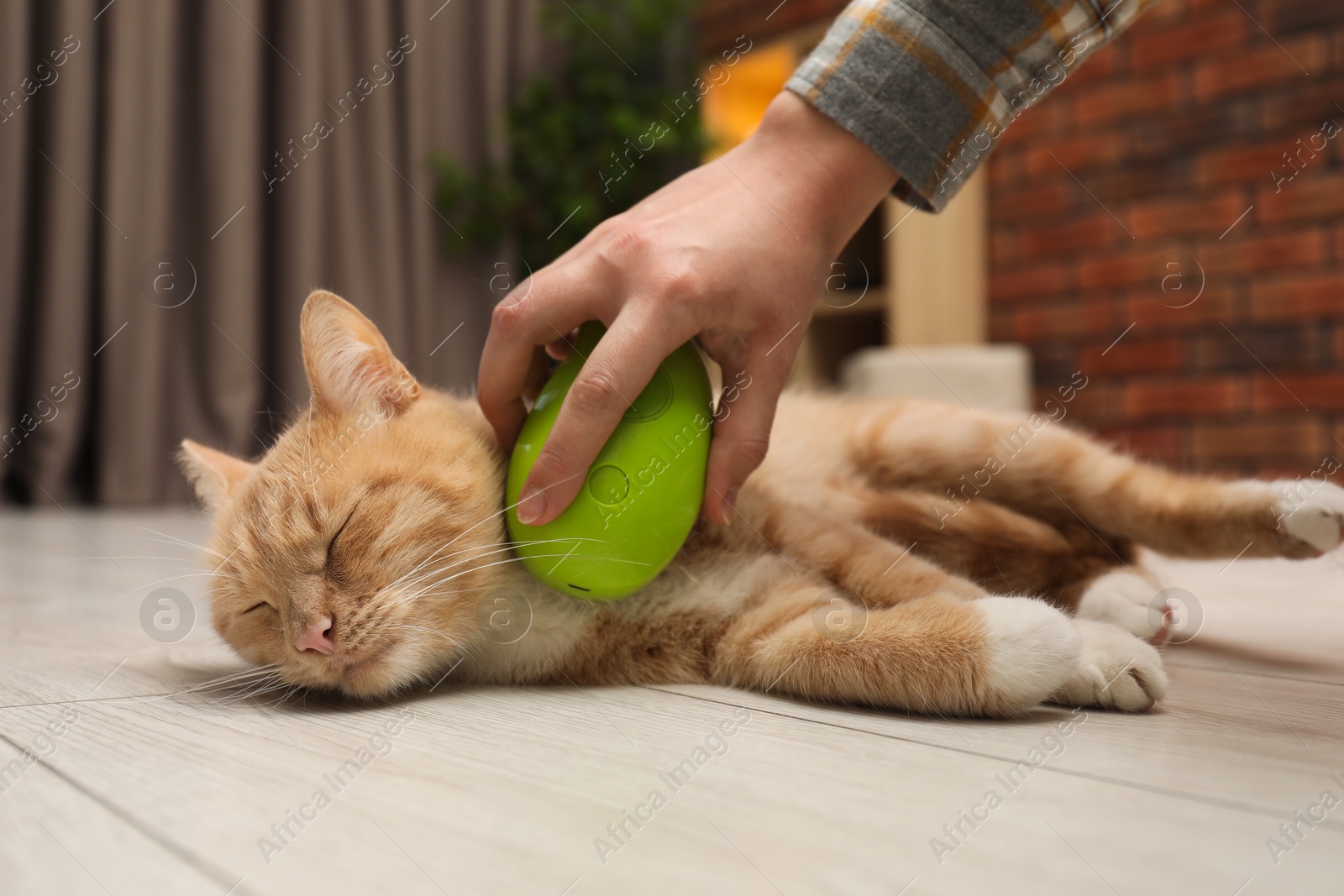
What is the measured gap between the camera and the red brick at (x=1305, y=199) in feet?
10.9

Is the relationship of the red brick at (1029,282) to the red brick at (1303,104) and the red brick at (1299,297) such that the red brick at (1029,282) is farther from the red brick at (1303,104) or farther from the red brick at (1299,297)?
the red brick at (1303,104)

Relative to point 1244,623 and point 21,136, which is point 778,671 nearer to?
point 1244,623

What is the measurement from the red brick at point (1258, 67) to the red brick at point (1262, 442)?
1.15 m

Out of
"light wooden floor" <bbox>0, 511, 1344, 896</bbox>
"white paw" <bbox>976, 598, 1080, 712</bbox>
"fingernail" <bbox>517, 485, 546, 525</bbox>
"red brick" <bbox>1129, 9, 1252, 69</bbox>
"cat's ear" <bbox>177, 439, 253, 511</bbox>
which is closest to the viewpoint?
"light wooden floor" <bbox>0, 511, 1344, 896</bbox>

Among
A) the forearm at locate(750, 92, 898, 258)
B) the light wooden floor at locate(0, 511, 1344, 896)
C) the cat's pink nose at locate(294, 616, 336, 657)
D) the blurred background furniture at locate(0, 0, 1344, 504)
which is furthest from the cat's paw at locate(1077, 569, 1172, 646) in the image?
the blurred background furniture at locate(0, 0, 1344, 504)

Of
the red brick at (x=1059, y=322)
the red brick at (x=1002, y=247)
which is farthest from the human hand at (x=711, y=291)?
the red brick at (x=1002, y=247)

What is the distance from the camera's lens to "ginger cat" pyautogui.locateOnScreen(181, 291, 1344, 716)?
0.99 meters

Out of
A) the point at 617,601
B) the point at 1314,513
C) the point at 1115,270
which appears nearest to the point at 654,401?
A: the point at 617,601

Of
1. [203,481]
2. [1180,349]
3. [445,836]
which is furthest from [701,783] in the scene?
[1180,349]

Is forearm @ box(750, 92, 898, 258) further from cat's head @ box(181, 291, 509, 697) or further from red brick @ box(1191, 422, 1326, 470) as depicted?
red brick @ box(1191, 422, 1326, 470)

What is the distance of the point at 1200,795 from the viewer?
29.0 inches

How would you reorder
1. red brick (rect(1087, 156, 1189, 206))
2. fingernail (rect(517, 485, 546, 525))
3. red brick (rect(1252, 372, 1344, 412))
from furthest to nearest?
red brick (rect(1087, 156, 1189, 206)) < red brick (rect(1252, 372, 1344, 412)) < fingernail (rect(517, 485, 546, 525))

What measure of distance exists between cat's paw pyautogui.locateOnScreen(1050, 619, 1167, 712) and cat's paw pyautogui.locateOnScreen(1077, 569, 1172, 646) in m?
0.31

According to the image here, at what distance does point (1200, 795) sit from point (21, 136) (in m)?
4.09
